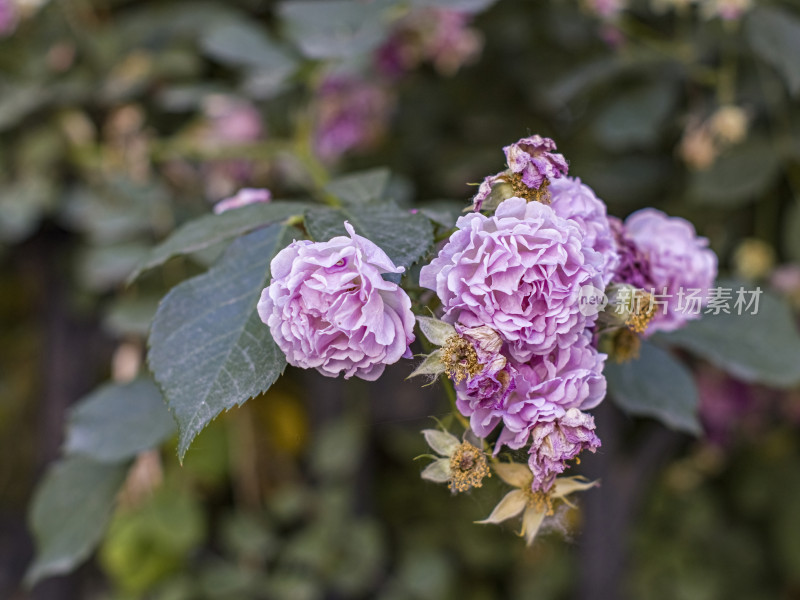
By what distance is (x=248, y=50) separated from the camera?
883mm

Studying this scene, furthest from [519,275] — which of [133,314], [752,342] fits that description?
[133,314]

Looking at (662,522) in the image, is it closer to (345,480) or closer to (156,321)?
(345,480)

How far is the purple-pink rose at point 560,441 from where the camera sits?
36cm

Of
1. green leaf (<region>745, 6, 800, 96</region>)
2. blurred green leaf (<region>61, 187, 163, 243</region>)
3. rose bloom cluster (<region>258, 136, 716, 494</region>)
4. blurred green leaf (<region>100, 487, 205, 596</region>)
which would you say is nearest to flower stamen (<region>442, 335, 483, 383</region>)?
rose bloom cluster (<region>258, 136, 716, 494</region>)

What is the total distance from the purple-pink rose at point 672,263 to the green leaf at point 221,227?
246mm

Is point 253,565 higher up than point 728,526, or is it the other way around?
point 253,565

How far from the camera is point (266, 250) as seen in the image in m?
0.47

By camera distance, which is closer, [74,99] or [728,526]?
[74,99]

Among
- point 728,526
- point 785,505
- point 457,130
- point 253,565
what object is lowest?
point 728,526

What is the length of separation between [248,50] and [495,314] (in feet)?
2.16

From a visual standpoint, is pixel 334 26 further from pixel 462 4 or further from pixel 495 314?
pixel 495 314

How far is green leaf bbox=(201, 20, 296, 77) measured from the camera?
874mm

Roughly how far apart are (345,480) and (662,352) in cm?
82

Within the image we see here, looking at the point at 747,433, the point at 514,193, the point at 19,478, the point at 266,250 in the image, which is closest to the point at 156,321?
the point at 266,250
